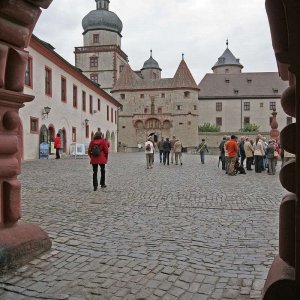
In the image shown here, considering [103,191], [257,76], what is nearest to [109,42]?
[257,76]

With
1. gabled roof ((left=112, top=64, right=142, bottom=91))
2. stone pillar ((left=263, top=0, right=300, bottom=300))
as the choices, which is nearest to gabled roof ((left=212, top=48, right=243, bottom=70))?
gabled roof ((left=112, top=64, right=142, bottom=91))

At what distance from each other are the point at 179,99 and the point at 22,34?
66.0 m

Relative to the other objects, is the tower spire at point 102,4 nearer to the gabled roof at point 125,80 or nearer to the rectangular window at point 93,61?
the rectangular window at point 93,61

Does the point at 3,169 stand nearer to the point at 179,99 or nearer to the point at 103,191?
the point at 103,191

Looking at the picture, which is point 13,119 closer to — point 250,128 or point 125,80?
point 125,80

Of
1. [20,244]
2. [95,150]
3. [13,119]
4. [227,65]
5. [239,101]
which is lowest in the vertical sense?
[20,244]

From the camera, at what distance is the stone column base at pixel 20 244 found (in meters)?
4.46

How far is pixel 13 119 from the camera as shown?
4.96 m

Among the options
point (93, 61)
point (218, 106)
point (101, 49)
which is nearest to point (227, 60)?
point (218, 106)

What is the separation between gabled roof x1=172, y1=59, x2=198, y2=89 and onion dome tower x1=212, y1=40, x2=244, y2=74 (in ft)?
84.1

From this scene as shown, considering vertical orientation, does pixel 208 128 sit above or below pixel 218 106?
below

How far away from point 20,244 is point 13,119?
1493 mm

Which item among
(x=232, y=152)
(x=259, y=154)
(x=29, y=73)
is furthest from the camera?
(x=29, y=73)

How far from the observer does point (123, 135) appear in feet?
242
